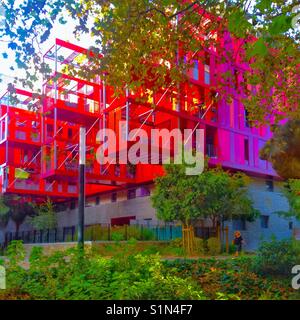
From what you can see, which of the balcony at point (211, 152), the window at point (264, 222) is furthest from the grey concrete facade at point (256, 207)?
the balcony at point (211, 152)

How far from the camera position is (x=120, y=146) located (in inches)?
842

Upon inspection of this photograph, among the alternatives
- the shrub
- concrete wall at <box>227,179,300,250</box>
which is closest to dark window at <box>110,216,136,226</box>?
concrete wall at <box>227,179,300,250</box>

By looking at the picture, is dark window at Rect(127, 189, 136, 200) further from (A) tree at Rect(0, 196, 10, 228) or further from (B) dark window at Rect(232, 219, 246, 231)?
(A) tree at Rect(0, 196, 10, 228)

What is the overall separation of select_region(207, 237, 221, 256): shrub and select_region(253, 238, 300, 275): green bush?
7.98 m

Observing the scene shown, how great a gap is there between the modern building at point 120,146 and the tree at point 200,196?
1032 millimetres

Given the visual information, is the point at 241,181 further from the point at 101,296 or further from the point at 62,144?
the point at 101,296

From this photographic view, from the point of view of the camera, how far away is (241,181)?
1875cm

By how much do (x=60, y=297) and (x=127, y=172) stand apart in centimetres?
1626

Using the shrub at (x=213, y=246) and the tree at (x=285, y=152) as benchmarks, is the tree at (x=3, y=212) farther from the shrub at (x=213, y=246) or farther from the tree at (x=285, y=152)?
the tree at (x=285, y=152)

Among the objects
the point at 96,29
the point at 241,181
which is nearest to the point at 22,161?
the point at 241,181

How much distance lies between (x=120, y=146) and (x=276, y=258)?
13.8m

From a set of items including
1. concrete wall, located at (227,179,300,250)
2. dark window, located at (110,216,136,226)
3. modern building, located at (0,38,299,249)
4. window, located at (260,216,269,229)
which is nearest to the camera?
modern building, located at (0,38,299,249)

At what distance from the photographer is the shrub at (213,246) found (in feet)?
54.6

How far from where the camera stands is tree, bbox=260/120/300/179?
5.86 metres
